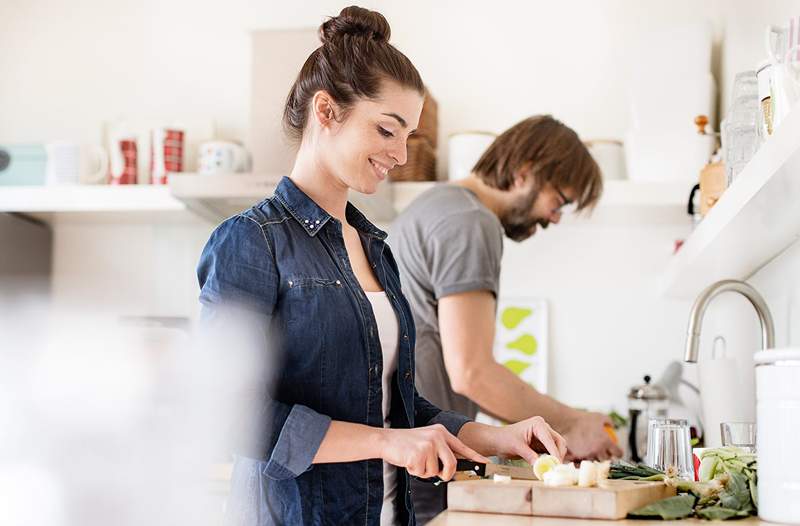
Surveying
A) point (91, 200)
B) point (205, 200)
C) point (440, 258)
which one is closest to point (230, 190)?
point (205, 200)

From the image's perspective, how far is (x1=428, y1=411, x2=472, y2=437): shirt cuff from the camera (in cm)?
133

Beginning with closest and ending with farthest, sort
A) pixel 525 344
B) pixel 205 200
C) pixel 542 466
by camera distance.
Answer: pixel 542 466
pixel 205 200
pixel 525 344

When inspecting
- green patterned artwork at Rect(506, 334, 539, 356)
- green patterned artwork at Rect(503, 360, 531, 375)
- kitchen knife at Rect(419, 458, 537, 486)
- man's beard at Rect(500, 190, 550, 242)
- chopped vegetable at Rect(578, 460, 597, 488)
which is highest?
man's beard at Rect(500, 190, 550, 242)

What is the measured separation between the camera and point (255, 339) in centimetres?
108

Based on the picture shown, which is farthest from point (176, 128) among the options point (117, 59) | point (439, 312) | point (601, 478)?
point (601, 478)

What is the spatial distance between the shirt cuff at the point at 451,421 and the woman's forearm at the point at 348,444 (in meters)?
0.27

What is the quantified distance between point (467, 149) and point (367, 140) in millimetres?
Result: 1694

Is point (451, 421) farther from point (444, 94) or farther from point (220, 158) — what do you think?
point (444, 94)

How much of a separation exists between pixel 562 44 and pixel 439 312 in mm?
1624

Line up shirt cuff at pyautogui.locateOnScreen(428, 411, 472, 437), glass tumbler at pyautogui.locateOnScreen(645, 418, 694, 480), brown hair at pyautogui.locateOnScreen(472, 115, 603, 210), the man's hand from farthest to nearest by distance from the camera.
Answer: brown hair at pyautogui.locateOnScreen(472, 115, 603, 210) → the man's hand → glass tumbler at pyautogui.locateOnScreen(645, 418, 694, 480) → shirt cuff at pyautogui.locateOnScreen(428, 411, 472, 437)

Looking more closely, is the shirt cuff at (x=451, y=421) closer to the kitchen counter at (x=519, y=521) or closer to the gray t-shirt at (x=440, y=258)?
the kitchen counter at (x=519, y=521)

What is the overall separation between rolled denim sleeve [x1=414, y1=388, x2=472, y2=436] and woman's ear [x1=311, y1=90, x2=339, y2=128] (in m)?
0.38

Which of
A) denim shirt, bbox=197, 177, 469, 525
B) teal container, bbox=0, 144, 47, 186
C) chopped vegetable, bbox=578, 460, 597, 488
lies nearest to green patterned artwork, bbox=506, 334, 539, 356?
teal container, bbox=0, 144, 47, 186

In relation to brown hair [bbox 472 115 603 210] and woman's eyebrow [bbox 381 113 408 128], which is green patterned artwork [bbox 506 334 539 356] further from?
woman's eyebrow [bbox 381 113 408 128]
